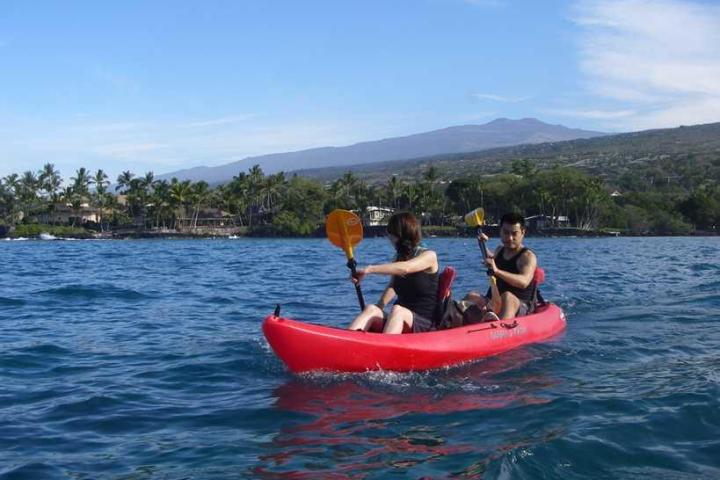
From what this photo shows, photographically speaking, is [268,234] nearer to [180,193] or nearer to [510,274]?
[180,193]

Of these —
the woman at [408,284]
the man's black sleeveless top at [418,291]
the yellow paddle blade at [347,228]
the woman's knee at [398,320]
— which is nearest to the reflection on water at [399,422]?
the woman's knee at [398,320]

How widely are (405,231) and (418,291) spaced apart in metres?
0.84

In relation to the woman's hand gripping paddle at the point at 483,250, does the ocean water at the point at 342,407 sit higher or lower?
lower

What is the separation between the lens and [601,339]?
37.9ft

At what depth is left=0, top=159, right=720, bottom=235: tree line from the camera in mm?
101188

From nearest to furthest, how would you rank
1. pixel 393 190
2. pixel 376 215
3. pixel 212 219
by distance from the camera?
pixel 393 190 → pixel 376 215 → pixel 212 219

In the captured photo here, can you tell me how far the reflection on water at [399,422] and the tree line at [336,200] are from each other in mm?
94839

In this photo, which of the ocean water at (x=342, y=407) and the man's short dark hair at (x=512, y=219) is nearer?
the ocean water at (x=342, y=407)

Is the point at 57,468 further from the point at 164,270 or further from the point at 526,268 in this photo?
the point at 164,270

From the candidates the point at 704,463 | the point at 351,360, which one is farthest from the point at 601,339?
the point at 704,463

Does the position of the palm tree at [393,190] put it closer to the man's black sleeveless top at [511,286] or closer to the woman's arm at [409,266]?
the man's black sleeveless top at [511,286]

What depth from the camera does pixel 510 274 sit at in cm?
1070

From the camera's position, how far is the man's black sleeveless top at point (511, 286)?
11039 millimetres

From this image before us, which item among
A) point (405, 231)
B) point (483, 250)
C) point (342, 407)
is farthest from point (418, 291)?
point (342, 407)
